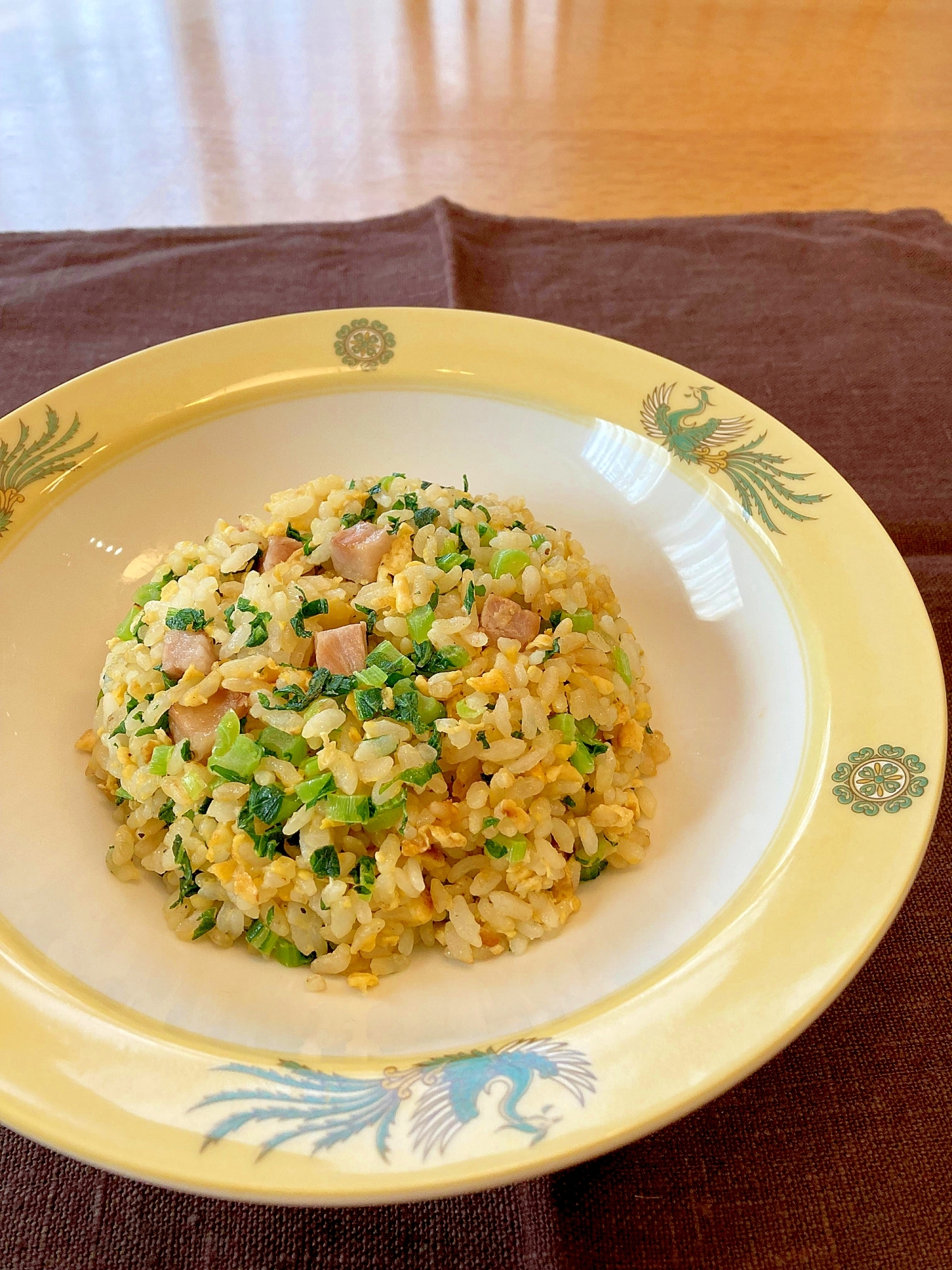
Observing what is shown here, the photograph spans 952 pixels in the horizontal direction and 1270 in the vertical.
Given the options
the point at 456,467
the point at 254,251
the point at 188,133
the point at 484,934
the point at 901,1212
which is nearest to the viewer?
the point at 901,1212

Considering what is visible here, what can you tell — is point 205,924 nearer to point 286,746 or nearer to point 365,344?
point 286,746

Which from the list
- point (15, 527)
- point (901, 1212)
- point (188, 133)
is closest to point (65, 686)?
point (15, 527)

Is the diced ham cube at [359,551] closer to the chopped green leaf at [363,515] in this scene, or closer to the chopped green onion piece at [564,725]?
the chopped green leaf at [363,515]

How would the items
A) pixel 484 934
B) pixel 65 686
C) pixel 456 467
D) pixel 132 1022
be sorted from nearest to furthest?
pixel 132 1022 → pixel 484 934 → pixel 65 686 → pixel 456 467

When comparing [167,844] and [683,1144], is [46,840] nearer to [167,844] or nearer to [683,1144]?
[167,844]

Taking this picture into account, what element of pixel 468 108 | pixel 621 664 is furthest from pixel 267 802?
pixel 468 108
